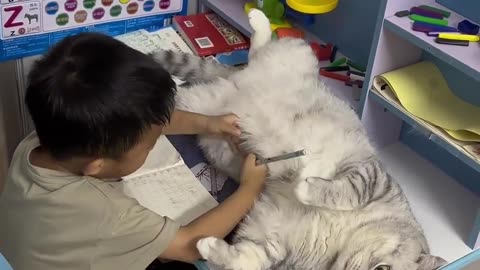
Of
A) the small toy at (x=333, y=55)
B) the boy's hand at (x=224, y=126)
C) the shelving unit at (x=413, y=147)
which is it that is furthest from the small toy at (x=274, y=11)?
the boy's hand at (x=224, y=126)

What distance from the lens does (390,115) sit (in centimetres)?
136

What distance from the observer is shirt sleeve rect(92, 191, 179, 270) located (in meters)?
0.97

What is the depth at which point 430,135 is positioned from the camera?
3.78 feet

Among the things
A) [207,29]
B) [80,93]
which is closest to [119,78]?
[80,93]

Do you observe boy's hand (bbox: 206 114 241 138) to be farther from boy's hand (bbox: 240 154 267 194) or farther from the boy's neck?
the boy's neck

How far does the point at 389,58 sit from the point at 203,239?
538 millimetres

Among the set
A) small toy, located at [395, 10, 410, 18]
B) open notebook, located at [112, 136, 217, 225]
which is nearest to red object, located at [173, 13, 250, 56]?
open notebook, located at [112, 136, 217, 225]

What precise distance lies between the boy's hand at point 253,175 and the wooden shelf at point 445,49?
1.18 feet

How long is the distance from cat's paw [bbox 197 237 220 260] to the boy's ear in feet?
0.66

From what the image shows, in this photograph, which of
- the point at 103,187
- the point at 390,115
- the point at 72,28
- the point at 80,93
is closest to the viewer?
the point at 80,93

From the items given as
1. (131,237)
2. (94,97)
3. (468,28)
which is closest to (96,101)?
(94,97)

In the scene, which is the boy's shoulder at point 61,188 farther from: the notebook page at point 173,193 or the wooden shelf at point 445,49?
the wooden shelf at point 445,49

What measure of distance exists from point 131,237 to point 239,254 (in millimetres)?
184

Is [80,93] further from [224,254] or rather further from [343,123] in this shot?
[343,123]
